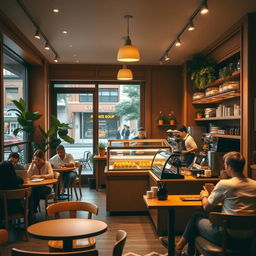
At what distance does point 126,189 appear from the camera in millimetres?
5727

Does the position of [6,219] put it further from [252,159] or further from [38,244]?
[252,159]

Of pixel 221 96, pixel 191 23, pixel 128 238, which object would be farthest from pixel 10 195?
pixel 221 96

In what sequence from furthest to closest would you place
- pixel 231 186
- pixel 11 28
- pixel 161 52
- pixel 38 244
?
pixel 161 52, pixel 11 28, pixel 38 244, pixel 231 186

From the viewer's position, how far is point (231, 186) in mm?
3045

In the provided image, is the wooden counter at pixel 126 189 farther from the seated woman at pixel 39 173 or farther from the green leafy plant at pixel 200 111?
the green leafy plant at pixel 200 111

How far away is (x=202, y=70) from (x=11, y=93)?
13.5ft

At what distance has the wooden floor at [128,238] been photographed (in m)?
4.31

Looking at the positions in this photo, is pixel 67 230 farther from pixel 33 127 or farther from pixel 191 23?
pixel 33 127

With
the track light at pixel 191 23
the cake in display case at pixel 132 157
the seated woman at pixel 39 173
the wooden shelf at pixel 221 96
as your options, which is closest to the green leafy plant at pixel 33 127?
the seated woman at pixel 39 173

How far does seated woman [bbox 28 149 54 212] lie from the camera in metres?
5.60

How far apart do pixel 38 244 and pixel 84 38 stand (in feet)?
12.5

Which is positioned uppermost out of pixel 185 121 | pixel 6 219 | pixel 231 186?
pixel 185 121

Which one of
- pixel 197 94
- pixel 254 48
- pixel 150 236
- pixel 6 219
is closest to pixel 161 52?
pixel 197 94

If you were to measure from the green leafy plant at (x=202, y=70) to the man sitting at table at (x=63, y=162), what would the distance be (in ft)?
10.9
